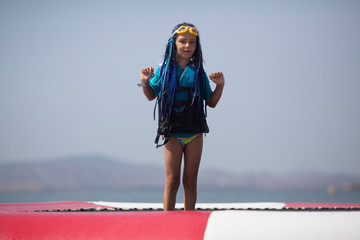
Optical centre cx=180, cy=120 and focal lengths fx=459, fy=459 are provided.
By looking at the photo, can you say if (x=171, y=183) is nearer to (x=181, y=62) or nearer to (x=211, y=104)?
(x=211, y=104)

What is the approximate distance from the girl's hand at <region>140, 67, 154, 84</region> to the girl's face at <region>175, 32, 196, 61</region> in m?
0.19

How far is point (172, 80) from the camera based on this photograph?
2.50 metres

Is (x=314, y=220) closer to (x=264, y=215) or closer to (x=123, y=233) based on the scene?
(x=264, y=215)

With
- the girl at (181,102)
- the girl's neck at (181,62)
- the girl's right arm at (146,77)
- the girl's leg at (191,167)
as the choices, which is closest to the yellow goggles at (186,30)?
the girl at (181,102)

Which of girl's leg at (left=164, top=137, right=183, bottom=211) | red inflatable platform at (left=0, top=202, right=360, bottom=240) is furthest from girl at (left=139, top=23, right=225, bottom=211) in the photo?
red inflatable platform at (left=0, top=202, right=360, bottom=240)

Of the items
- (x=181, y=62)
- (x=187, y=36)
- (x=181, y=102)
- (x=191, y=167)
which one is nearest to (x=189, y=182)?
(x=191, y=167)

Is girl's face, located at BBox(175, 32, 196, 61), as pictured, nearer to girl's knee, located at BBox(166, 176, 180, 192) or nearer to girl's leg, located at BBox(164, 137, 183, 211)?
girl's leg, located at BBox(164, 137, 183, 211)

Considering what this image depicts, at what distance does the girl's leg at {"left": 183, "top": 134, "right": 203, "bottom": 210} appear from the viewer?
2.50 metres

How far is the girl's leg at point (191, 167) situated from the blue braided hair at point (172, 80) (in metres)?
Result: 0.18

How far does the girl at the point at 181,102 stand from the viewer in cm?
249

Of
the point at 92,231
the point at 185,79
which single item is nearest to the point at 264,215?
the point at 92,231

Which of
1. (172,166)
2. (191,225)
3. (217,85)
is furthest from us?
(217,85)

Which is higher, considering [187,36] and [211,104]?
[187,36]

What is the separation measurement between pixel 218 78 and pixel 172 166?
557mm
